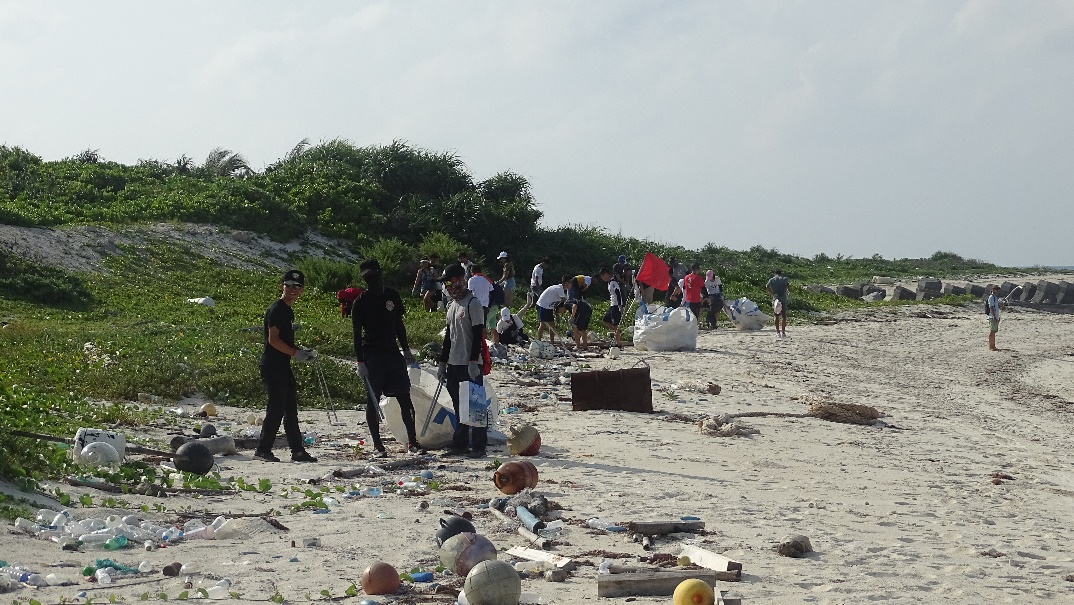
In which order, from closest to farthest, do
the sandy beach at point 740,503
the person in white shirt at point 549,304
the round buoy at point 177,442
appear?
the sandy beach at point 740,503, the round buoy at point 177,442, the person in white shirt at point 549,304

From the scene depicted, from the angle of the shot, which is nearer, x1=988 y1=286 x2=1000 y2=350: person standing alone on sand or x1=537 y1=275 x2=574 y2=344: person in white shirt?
x1=537 y1=275 x2=574 y2=344: person in white shirt

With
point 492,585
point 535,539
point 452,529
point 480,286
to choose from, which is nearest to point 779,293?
point 480,286

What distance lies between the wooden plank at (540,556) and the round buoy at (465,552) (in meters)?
0.32

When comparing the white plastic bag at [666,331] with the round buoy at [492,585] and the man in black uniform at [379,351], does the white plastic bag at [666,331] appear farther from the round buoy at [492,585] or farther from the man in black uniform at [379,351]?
the round buoy at [492,585]

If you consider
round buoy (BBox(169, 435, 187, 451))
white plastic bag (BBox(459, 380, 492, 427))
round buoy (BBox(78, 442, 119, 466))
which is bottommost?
round buoy (BBox(169, 435, 187, 451))

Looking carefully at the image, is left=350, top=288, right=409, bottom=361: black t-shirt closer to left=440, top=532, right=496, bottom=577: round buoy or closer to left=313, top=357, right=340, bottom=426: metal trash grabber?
left=313, top=357, right=340, bottom=426: metal trash grabber

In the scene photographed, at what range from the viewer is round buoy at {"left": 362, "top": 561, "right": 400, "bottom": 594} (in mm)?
5570

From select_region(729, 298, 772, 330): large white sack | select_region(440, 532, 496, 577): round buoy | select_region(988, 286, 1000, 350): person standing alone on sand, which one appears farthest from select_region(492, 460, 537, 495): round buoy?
A: select_region(988, 286, 1000, 350): person standing alone on sand

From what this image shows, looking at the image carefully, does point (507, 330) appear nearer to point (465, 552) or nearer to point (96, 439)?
point (96, 439)

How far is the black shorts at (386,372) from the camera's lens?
9969 mm

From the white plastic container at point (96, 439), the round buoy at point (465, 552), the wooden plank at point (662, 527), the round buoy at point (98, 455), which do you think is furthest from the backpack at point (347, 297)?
the round buoy at point (465, 552)

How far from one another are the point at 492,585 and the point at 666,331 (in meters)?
14.6

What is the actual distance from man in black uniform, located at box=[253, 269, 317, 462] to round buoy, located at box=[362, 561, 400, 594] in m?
4.12

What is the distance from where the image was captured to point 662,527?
689cm
